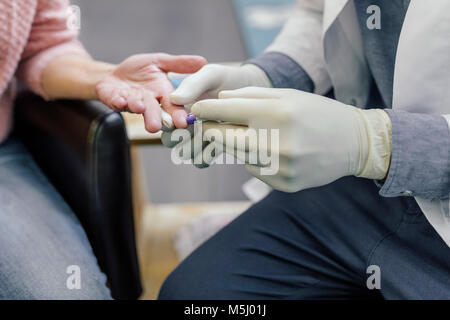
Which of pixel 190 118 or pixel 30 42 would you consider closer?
pixel 190 118

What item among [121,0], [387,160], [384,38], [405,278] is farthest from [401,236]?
[121,0]

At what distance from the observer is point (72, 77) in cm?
67

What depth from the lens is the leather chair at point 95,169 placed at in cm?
63

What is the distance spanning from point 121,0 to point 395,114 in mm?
1625

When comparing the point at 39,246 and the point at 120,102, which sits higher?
the point at 120,102

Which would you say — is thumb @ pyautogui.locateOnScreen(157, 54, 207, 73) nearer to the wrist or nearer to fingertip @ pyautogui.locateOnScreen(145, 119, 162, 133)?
fingertip @ pyautogui.locateOnScreen(145, 119, 162, 133)

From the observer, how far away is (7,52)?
0.63 m

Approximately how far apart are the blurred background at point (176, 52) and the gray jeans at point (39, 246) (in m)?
0.38

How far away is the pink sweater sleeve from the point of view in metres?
0.69

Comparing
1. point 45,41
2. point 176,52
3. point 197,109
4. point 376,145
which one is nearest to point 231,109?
point 197,109

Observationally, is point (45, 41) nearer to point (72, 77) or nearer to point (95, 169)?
point (72, 77)

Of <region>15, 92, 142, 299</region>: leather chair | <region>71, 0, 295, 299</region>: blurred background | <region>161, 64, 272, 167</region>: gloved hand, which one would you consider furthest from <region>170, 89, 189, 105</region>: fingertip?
<region>71, 0, 295, 299</region>: blurred background

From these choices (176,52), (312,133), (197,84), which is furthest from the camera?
(176,52)

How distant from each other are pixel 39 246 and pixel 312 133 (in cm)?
42
